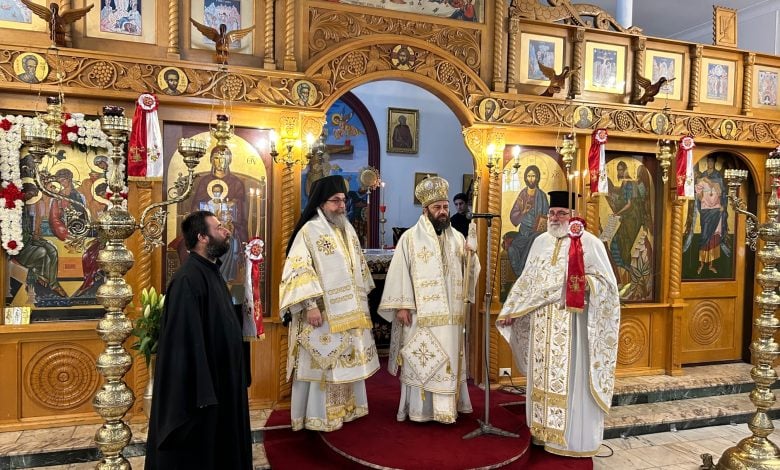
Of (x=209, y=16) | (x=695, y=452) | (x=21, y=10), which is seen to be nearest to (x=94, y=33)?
(x=21, y=10)

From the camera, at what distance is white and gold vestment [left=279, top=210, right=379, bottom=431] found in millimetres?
4445

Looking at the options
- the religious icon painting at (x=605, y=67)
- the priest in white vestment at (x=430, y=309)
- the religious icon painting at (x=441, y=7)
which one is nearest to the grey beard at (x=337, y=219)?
the priest in white vestment at (x=430, y=309)

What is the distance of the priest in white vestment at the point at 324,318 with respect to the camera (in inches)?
175

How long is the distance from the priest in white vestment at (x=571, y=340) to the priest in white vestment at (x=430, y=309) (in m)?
0.58

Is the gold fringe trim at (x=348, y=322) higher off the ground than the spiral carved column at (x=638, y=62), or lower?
lower

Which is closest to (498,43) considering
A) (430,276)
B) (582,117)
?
(582,117)

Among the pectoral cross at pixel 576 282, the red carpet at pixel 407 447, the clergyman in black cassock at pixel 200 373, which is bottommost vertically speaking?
the red carpet at pixel 407 447

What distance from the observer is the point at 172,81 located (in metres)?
4.98

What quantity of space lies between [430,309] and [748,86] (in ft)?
18.3

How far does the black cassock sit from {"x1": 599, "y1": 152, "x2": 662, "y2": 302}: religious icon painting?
4.83 meters

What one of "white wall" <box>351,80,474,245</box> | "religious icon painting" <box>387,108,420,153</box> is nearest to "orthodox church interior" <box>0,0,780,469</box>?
"white wall" <box>351,80,474,245</box>

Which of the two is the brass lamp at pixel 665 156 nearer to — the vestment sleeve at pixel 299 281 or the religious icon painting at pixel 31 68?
the vestment sleeve at pixel 299 281

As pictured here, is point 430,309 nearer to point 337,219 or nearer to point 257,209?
point 337,219

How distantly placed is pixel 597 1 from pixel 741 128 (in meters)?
4.23
